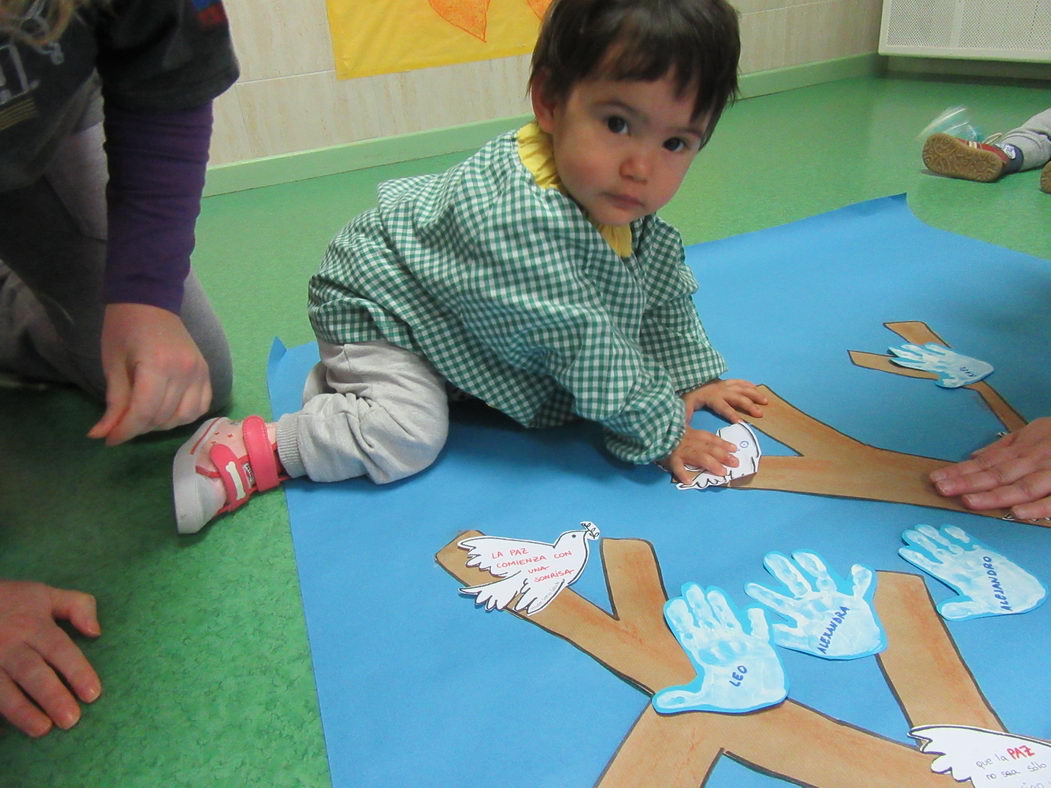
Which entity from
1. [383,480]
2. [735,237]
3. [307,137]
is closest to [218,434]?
[383,480]

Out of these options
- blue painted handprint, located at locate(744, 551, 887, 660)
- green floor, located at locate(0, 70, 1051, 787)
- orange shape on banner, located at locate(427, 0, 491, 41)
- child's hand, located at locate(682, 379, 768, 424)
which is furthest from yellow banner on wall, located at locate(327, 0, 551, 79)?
blue painted handprint, located at locate(744, 551, 887, 660)

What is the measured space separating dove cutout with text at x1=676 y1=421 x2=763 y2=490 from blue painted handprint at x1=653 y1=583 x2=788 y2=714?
13 centimetres

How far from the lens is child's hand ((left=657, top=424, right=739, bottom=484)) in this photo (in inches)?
27.5

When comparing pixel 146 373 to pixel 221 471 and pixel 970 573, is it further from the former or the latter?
pixel 970 573

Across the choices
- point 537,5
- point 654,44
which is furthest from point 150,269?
point 537,5

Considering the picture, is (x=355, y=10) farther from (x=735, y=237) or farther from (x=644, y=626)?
(x=644, y=626)

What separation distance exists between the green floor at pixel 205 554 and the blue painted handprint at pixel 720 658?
24 centimetres

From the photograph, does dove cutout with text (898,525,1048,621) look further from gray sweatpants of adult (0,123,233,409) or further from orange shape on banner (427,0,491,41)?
orange shape on banner (427,0,491,41)

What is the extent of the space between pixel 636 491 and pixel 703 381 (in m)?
0.18

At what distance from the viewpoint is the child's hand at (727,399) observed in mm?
782

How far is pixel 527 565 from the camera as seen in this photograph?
0.62 metres

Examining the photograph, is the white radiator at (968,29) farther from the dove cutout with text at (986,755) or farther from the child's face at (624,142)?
the dove cutout with text at (986,755)

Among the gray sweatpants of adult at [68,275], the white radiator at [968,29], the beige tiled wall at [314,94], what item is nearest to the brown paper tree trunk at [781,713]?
the gray sweatpants of adult at [68,275]

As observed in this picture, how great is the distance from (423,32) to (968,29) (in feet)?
5.52
